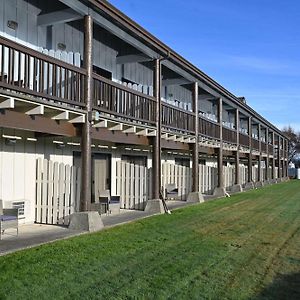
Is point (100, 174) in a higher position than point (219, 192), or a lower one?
higher

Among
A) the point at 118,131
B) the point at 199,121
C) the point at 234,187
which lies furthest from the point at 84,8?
the point at 234,187

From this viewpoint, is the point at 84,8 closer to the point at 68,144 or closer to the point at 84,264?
the point at 68,144

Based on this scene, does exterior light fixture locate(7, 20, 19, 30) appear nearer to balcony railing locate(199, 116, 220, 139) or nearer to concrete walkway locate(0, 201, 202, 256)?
concrete walkway locate(0, 201, 202, 256)

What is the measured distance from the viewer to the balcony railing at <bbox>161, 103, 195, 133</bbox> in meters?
15.8

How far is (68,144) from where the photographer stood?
44.4 feet

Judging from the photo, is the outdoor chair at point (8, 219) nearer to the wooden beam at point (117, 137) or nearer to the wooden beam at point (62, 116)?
the wooden beam at point (62, 116)

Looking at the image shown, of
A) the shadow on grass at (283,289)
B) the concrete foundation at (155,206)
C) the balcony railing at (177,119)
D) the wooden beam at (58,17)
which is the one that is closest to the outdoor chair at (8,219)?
the wooden beam at (58,17)

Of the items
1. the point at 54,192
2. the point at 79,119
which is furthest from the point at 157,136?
the point at 79,119

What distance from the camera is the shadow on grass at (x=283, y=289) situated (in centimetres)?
Result: 563

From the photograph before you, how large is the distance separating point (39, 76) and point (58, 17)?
9.67 ft

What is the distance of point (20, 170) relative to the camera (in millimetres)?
11438

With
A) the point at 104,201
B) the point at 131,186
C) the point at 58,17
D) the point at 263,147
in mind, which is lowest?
the point at 104,201

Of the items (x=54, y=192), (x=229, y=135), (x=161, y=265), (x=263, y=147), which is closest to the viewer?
(x=161, y=265)

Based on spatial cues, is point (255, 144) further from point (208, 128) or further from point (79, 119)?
point (79, 119)
